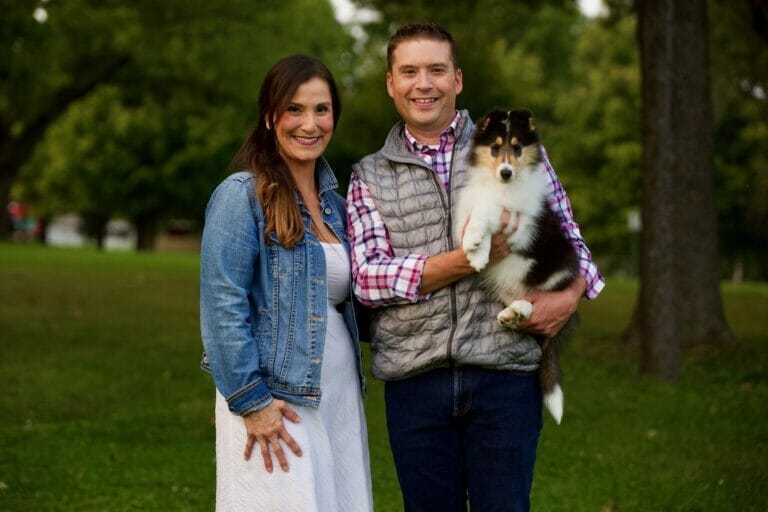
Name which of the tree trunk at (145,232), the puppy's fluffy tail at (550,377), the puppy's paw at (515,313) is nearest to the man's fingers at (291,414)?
the puppy's paw at (515,313)

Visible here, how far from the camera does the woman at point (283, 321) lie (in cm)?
354

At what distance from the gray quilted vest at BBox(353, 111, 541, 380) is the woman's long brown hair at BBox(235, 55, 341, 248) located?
1.20ft

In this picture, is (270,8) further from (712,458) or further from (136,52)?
(712,458)

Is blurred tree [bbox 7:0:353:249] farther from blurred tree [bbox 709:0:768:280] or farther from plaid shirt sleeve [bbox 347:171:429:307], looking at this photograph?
plaid shirt sleeve [bbox 347:171:429:307]

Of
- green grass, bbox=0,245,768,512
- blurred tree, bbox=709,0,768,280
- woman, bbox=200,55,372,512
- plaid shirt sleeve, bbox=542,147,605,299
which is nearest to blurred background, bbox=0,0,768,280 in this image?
blurred tree, bbox=709,0,768,280

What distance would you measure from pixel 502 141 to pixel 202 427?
5.63 metres

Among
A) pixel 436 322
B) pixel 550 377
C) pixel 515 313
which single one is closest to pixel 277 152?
pixel 436 322

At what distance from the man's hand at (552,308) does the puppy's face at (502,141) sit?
21.1 inches

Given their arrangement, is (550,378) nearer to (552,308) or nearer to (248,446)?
(552,308)

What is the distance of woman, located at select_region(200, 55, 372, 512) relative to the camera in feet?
11.6

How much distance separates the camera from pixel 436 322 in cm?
372

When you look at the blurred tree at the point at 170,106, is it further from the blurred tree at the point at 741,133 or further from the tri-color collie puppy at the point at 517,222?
the tri-color collie puppy at the point at 517,222

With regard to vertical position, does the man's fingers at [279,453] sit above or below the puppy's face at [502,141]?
below

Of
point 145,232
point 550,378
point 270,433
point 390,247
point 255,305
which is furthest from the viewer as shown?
point 145,232
